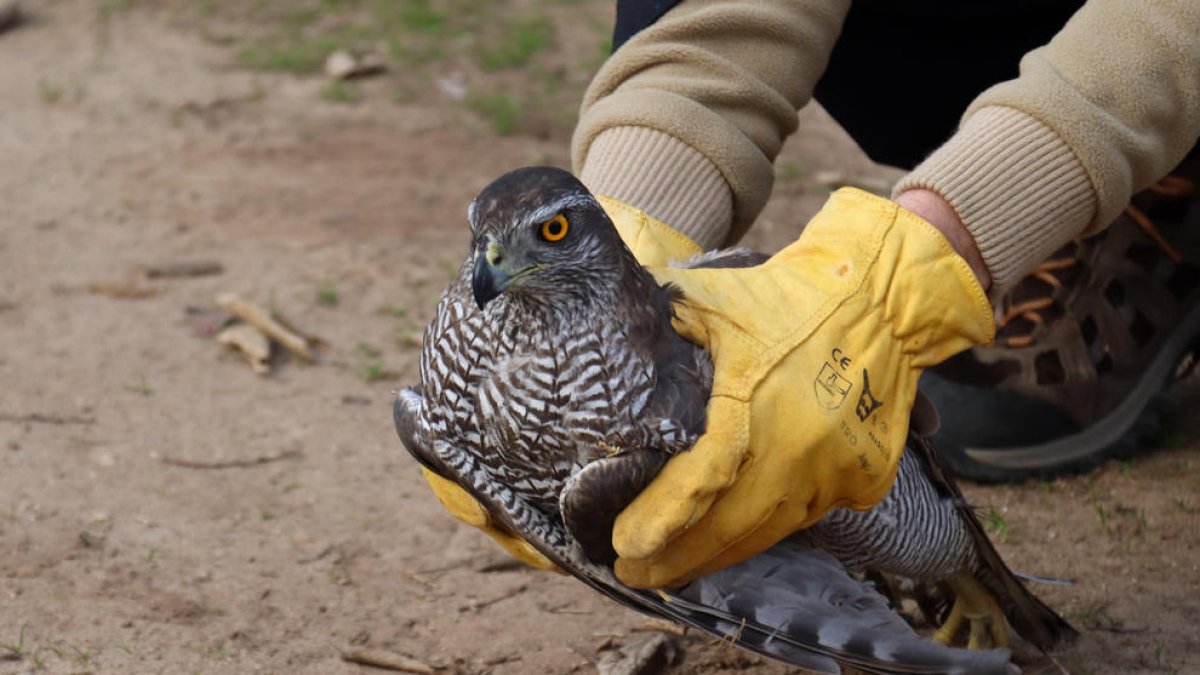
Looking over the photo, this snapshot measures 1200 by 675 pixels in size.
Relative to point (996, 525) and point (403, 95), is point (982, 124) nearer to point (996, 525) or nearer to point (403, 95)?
point (996, 525)

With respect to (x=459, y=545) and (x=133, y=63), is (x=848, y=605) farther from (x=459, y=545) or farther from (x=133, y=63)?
(x=133, y=63)

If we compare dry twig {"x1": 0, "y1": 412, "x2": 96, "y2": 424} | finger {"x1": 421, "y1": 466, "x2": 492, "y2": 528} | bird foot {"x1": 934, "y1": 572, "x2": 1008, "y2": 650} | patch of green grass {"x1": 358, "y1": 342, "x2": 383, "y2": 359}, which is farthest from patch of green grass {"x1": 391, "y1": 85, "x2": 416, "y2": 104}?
finger {"x1": 421, "y1": 466, "x2": 492, "y2": 528}

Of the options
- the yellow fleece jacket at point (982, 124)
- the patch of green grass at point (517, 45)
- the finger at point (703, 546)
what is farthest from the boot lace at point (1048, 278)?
the patch of green grass at point (517, 45)

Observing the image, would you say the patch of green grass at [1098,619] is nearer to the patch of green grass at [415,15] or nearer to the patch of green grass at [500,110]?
the patch of green grass at [500,110]

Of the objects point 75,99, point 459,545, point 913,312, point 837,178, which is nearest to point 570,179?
point 913,312

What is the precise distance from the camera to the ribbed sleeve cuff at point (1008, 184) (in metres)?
2.91

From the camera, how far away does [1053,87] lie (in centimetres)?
292

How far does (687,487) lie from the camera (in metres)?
2.63

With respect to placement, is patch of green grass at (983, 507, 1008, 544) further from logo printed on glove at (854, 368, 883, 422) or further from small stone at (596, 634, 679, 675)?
logo printed on glove at (854, 368, 883, 422)

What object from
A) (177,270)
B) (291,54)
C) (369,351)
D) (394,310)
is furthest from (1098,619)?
(291,54)

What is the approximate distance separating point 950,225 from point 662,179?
658 millimetres

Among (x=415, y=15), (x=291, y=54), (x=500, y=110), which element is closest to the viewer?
A: (x=500, y=110)

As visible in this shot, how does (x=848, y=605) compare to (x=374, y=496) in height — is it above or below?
above

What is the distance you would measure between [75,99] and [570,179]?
6.03 meters
